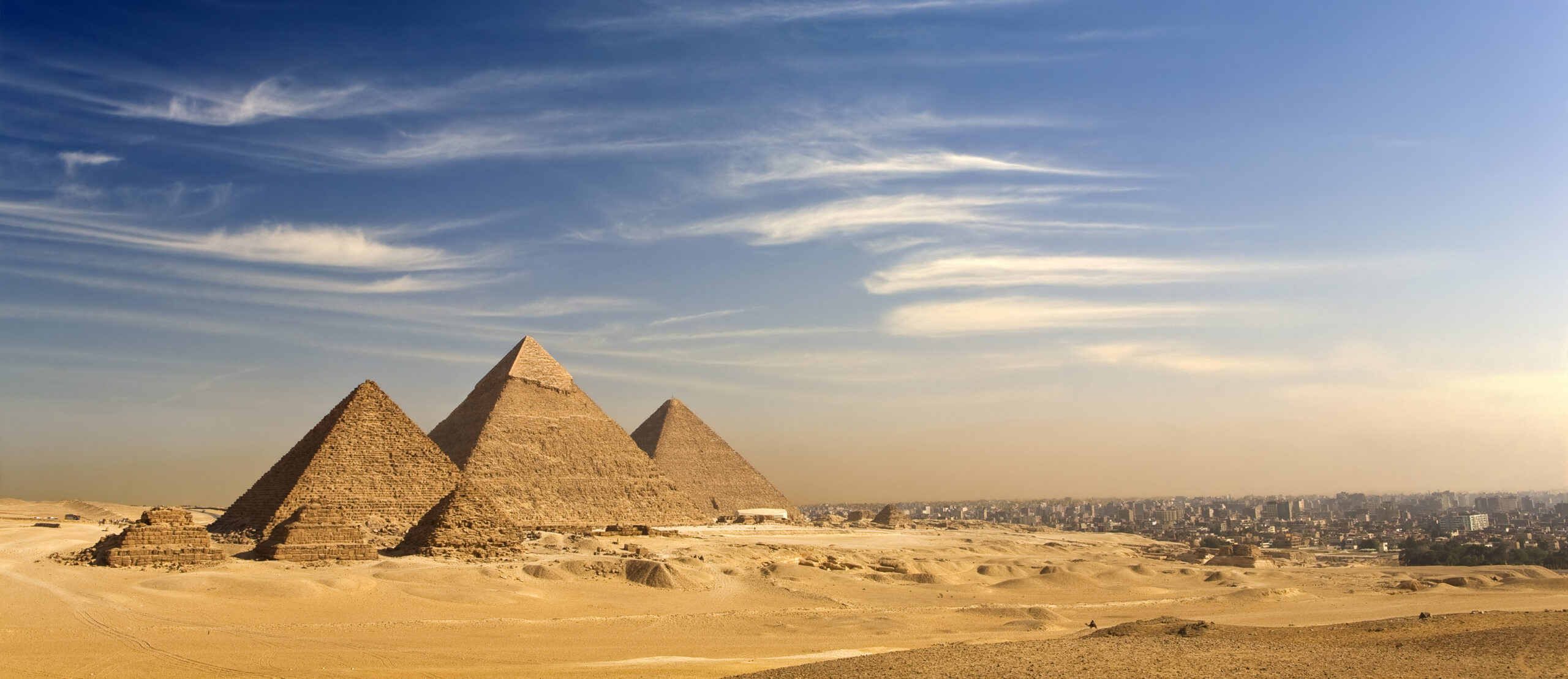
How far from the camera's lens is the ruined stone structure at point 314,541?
23953 mm

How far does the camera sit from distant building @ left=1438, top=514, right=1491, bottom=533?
6800 cm

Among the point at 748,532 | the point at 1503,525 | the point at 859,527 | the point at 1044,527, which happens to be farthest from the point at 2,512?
the point at 1503,525

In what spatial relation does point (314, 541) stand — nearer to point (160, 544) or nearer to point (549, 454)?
point (160, 544)

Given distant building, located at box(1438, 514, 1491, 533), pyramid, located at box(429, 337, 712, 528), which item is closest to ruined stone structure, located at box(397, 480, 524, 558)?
pyramid, located at box(429, 337, 712, 528)

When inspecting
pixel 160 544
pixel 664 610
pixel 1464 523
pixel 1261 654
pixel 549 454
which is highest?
pixel 549 454

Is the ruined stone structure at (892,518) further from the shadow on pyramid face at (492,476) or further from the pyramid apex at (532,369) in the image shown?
the pyramid apex at (532,369)

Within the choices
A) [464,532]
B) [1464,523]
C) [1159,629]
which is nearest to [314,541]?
[464,532]

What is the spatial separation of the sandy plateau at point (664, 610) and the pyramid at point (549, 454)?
1095cm

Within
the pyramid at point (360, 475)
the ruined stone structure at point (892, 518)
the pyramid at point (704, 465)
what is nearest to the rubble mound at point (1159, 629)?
the pyramid at point (360, 475)

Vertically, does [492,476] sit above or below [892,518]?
above

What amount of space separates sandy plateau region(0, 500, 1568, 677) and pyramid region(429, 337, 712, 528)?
431 inches

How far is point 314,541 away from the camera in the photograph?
24.4m

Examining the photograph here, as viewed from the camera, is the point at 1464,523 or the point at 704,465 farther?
the point at 1464,523

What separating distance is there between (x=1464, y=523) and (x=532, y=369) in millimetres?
61199
